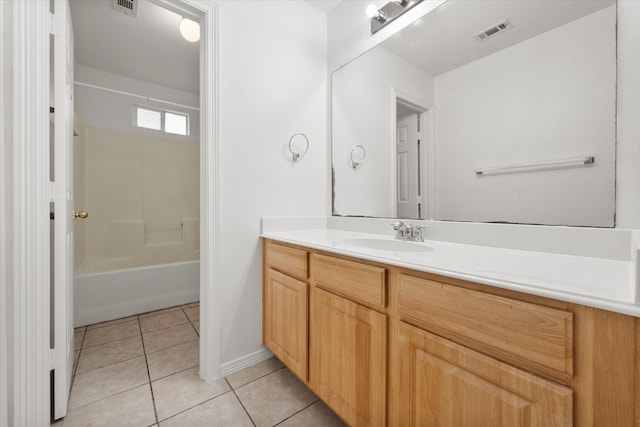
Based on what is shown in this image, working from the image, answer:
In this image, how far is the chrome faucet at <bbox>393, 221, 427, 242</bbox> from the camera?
4.33 ft

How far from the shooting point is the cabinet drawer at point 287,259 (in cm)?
128

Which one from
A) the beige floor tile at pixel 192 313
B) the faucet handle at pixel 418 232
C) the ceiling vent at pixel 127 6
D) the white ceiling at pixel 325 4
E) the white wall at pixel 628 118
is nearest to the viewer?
the white wall at pixel 628 118

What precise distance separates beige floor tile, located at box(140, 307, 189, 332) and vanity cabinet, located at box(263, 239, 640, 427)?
154 cm

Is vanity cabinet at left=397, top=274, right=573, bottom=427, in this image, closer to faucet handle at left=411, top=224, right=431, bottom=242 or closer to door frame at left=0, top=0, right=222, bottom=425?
faucet handle at left=411, top=224, right=431, bottom=242

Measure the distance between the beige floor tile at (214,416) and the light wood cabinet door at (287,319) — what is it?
0.30 meters

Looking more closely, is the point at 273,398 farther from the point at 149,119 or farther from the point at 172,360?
the point at 149,119

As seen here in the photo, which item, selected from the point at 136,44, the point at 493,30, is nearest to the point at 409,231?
the point at 493,30

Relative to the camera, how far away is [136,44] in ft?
7.37

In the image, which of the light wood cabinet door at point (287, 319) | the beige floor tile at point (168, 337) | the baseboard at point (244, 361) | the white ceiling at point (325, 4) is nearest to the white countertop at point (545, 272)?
the light wood cabinet door at point (287, 319)

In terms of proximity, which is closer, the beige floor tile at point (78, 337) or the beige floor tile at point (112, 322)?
the beige floor tile at point (78, 337)

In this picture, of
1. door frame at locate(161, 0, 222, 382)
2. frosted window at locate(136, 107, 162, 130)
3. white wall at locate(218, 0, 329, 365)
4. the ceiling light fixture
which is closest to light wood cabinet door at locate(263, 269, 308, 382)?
white wall at locate(218, 0, 329, 365)

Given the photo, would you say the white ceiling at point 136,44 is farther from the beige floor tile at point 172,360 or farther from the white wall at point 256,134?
the beige floor tile at point 172,360

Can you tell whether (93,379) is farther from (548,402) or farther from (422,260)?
(548,402)

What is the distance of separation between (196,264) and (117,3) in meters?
2.30
